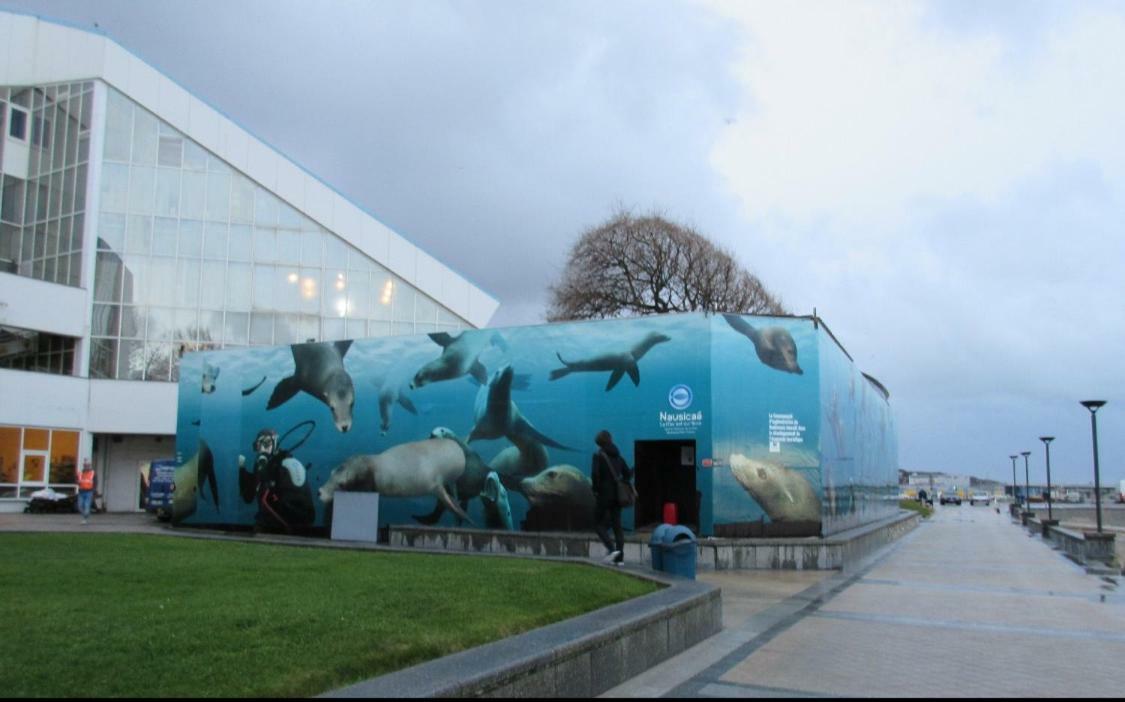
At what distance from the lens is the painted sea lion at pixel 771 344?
18516 millimetres

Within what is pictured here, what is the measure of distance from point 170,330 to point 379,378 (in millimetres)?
22707

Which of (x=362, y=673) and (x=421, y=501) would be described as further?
(x=421, y=501)

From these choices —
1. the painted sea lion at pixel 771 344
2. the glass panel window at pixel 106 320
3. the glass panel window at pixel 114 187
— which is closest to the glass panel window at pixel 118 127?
the glass panel window at pixel 114 187

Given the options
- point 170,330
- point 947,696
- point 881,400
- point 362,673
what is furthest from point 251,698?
point 170,330

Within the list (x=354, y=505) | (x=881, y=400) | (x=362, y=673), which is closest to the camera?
(x=362, y=673)

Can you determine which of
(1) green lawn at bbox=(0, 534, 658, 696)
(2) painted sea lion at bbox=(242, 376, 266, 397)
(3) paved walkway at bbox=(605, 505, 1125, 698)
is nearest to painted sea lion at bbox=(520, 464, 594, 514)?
(3) paved walkway at bbox=(605, 505, 1125, 698)

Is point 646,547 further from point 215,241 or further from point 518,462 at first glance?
point 215,241

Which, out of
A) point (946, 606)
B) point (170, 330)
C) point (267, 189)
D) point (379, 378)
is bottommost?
point (946, 606)

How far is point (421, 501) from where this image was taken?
21375 mm

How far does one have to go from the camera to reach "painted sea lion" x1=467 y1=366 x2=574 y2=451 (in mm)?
20109

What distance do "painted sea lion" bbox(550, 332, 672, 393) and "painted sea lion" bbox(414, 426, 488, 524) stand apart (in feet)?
8.70

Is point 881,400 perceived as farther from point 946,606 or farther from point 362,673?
point 362,673

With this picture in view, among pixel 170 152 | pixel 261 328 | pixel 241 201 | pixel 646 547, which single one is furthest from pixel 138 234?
pixel 646 547

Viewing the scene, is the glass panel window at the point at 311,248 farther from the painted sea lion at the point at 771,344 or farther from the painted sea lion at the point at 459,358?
the painted sea lion at the point at 771,344
